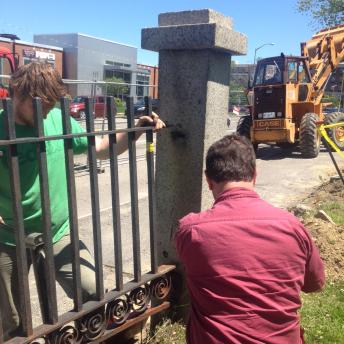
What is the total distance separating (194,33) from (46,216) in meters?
1.43

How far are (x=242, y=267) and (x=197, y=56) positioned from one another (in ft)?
4.98

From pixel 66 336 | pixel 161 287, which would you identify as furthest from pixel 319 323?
pixel 66 336

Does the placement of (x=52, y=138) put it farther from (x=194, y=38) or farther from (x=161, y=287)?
(x=161, y=287)

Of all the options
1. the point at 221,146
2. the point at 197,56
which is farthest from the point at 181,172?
the point at 221,146

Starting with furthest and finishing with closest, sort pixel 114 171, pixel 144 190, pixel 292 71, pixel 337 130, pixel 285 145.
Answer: pixel 285 145 < pixel 337 130 < pixel 292 71 < pixel 144 190 < pixel 114 171

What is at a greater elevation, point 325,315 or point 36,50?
point 36,50

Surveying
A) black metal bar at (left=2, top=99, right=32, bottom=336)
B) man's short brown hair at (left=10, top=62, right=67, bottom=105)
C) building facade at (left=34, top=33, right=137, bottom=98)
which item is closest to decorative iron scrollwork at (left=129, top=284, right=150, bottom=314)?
black metal bar at (left=2, top=99, right=32, bottom=336)

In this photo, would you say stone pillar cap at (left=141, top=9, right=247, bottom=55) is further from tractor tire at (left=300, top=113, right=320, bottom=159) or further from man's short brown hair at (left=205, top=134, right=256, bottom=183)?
tractor tire at (left=300, top=113, right=320, bottom=159)

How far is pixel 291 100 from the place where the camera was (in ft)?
41.7

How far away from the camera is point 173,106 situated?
3.03 meters

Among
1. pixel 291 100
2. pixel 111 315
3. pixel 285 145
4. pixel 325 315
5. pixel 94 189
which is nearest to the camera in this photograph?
pixel 94 189

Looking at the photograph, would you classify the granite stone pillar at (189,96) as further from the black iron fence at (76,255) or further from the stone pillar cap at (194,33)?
the black iron fence at (76,255)

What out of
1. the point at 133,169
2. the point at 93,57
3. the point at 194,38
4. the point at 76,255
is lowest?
the point at 76,255

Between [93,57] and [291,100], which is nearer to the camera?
[291,100]
